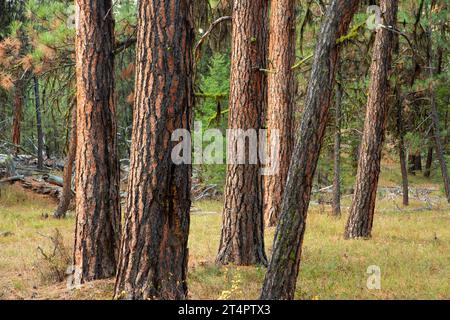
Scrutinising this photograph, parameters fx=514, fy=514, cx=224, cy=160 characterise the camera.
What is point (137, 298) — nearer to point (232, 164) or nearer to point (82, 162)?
point (82, 162)

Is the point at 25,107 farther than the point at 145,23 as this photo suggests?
Yes

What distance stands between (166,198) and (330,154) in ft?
59.3

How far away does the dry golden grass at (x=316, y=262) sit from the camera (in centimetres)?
704

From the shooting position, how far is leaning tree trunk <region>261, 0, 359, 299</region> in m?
5.64

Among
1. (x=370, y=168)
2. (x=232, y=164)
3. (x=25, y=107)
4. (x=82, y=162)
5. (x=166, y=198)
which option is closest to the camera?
(x=166, y=198)

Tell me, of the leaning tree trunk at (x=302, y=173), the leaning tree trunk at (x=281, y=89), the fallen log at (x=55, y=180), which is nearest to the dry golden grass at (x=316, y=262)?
the leaning tree trunk at (x=302, y=173)

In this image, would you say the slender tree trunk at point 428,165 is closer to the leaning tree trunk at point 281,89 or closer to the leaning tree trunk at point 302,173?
the leaning tree trunk at point 281,89

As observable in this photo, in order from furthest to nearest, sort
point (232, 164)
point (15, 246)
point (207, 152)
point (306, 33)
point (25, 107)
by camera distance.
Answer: point (25, 107), point (207, 152), point (306, 33), point (15, 246), point (232, 164)

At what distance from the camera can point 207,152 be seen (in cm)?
2175

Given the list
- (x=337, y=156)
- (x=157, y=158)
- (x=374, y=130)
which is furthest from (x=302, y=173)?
(x=337, y=156)

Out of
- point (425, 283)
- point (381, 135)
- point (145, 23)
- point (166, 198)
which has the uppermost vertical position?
point (145, 23)

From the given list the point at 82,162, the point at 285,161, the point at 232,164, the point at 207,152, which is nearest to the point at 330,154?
the point at 207,152

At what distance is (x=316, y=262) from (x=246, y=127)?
2790 mm

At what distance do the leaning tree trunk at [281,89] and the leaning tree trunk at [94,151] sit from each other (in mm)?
5737
